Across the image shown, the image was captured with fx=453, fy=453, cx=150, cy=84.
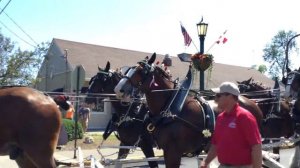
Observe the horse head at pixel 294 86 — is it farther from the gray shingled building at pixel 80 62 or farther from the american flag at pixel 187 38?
the gray shingled building at pixel 80 62

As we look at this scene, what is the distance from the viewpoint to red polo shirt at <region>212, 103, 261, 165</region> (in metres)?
4.80

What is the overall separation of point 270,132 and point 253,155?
7.02 metres

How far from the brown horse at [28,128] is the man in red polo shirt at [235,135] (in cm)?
266

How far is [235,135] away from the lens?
489cm

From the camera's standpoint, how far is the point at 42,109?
6.70 meters

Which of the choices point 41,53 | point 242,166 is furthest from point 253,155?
point 41,53

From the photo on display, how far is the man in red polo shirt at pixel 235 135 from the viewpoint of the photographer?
4777 millimetres

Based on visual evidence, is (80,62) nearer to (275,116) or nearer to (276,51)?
(275,116)

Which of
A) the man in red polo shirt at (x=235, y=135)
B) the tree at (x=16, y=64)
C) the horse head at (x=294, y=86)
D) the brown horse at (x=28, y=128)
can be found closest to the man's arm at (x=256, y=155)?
the man in red polo shirt at (x=235, y=135)

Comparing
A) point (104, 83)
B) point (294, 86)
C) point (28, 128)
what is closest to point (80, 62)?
point (104, 83)

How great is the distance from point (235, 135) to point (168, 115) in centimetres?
266

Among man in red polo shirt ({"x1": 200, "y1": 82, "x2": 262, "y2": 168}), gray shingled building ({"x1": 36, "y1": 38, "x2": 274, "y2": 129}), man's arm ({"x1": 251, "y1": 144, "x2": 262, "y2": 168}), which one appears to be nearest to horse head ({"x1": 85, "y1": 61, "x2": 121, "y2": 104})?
man in red polo shirt ({"x1": 200, "y1": 82, "x2": 262, "y2": 168})

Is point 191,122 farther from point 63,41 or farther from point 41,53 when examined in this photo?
point 63,41

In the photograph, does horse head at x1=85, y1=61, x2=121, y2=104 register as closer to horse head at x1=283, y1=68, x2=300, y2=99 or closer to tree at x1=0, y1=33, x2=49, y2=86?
horse head at x1=283, y1=68, x2=300, y2=99
